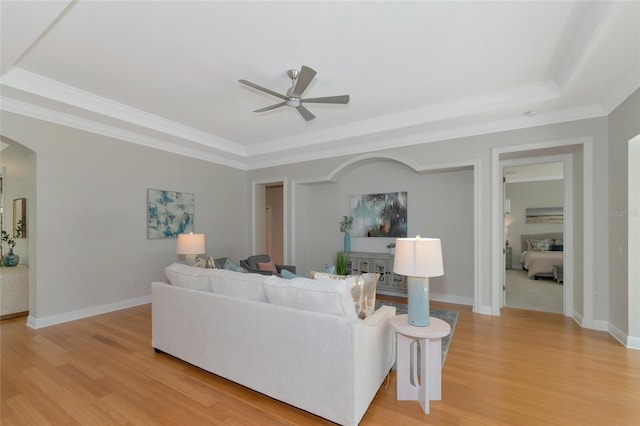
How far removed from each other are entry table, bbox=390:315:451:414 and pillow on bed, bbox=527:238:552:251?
26.2ft

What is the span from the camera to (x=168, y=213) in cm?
512

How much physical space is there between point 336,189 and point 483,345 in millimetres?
3814

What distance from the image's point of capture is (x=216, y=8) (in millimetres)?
2230

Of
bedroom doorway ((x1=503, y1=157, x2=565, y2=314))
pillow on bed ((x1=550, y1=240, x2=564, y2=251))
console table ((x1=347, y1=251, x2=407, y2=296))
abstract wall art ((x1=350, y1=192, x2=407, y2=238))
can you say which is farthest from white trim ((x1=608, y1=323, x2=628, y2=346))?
pillow on bed ((x1=550, y1=240, x2=564, y2=251))

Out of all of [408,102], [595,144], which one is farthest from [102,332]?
[595,144]

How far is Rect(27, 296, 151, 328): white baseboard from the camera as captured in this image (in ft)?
12.2

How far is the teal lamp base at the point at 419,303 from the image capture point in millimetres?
2115

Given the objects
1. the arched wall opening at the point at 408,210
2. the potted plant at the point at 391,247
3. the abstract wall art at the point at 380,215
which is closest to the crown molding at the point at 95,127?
the arched wall opening at the point at 408,210

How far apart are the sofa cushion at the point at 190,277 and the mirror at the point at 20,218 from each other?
12.6 feet

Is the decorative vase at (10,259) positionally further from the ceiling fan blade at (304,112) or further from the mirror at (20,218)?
the ceiling fan blade at (304,112)

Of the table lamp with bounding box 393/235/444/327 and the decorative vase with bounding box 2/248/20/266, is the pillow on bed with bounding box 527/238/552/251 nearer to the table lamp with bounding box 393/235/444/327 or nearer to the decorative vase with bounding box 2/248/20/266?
the table lamp with bounding box 393/235/444/327

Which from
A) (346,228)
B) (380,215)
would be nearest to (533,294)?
(380,215)

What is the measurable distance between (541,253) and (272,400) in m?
7.75

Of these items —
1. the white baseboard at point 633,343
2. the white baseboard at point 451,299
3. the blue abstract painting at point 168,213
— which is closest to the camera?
the white baseboard at point 633,343
